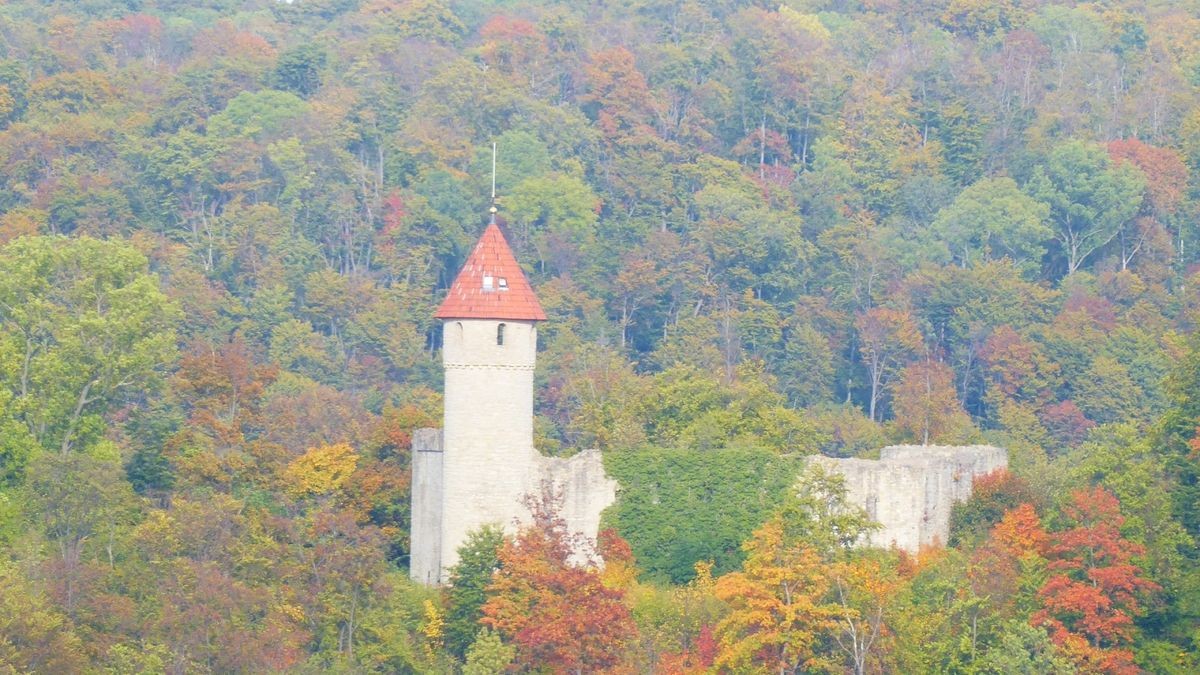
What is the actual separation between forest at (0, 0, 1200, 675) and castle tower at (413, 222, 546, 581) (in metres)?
0.97

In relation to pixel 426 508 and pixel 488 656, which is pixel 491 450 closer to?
pixel 426 508

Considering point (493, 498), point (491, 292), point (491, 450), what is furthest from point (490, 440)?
point (491, 292)

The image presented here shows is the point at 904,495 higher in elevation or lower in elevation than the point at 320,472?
higher

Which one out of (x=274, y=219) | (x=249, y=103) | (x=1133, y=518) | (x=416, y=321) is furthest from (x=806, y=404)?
(x=1133, y=518)

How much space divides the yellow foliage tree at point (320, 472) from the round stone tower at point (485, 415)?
5228 millimetres

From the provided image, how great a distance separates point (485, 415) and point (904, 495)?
863 centimetres

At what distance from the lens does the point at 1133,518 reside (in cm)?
5797

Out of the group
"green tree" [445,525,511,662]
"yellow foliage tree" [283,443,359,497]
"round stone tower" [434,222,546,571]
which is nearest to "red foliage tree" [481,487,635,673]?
"green tree" [445,525,511,662]


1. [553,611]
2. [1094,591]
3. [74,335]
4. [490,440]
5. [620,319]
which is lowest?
[553,611]

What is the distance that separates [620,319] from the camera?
99250 mm

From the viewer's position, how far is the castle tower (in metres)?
58.6

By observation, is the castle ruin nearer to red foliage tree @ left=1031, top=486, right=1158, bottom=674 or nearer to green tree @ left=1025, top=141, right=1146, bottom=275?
red foliage tree @ left=1031, top=486, right=1158, bottom=674

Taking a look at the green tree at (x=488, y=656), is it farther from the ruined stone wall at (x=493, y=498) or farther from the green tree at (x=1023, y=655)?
the green tree at (x=1023, y=655)

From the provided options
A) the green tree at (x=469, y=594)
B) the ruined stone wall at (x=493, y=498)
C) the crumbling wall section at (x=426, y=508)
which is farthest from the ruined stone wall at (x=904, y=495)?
the crumbling wall section at (x=426, y=508)
